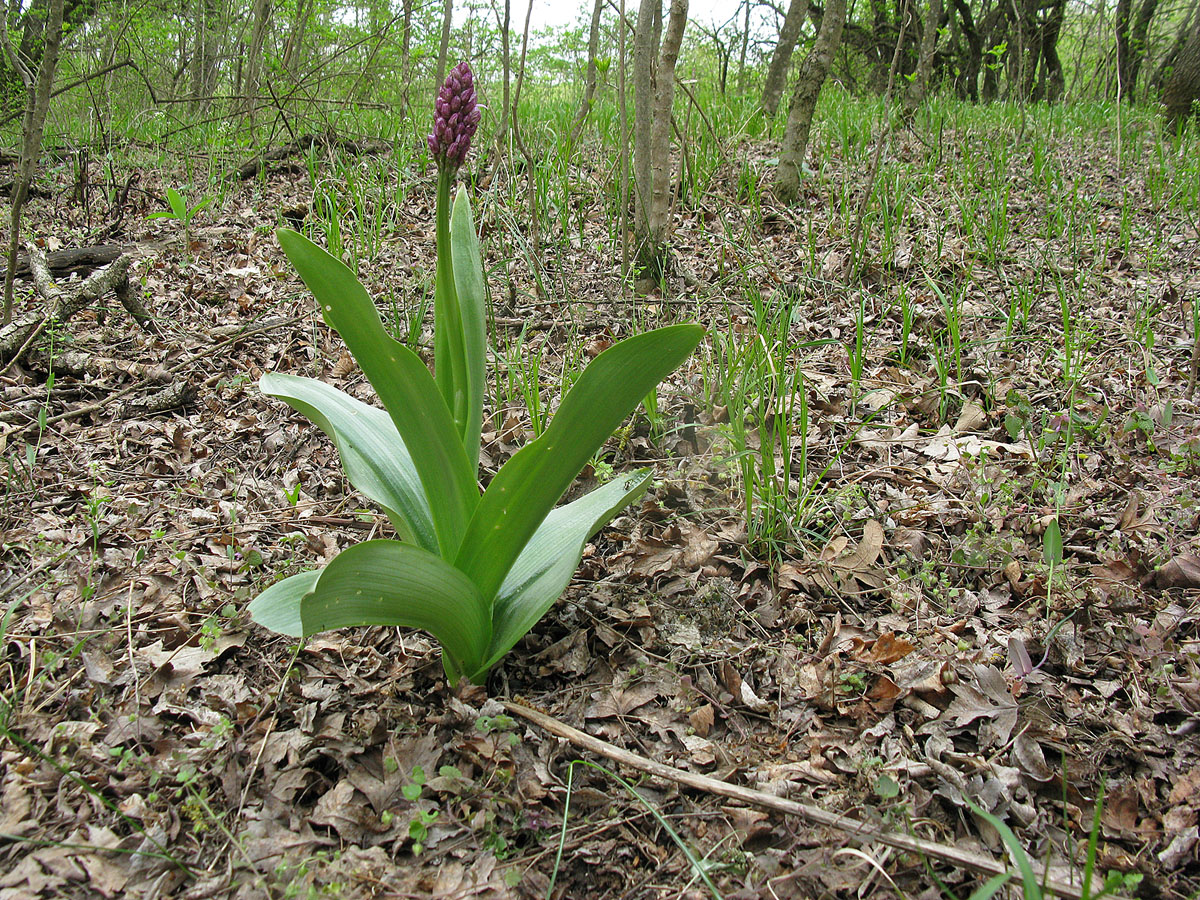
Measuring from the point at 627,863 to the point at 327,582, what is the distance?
2.23 feet

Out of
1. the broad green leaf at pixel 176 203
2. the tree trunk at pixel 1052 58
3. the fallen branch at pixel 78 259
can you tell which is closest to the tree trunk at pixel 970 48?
the tree trunk at pixel 1052 58

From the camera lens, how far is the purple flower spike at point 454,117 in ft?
3.78

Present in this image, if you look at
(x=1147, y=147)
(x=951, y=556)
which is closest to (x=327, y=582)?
(x=951, y=556)

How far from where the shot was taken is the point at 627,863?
46.1 inches

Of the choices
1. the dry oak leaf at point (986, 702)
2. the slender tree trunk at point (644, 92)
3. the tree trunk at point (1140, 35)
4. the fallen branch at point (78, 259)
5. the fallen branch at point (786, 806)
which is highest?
the tree trunk at point (1140, 35)

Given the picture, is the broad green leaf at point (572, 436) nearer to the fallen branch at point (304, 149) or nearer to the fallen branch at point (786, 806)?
the fallen branch at point (786, 806)

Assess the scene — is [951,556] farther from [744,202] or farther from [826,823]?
[744,202]

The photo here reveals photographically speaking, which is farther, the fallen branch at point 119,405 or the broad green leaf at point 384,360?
the fallen branch at point 119,405

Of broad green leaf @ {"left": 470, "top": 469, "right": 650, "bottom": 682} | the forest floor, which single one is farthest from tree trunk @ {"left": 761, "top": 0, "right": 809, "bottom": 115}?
broad green leaf @ {"left": 470, "top": 469, "right": 650, "bottom": 682}

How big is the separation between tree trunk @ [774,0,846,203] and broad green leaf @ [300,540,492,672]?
3209 mm

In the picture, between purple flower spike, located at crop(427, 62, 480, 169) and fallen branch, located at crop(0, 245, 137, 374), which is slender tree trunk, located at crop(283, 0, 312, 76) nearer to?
fallen branch, located at crop(0, 245, 137, 374)

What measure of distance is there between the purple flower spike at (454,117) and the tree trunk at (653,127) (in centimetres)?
178

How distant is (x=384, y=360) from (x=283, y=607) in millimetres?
534

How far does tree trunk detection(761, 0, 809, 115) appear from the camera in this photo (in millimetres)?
5867
